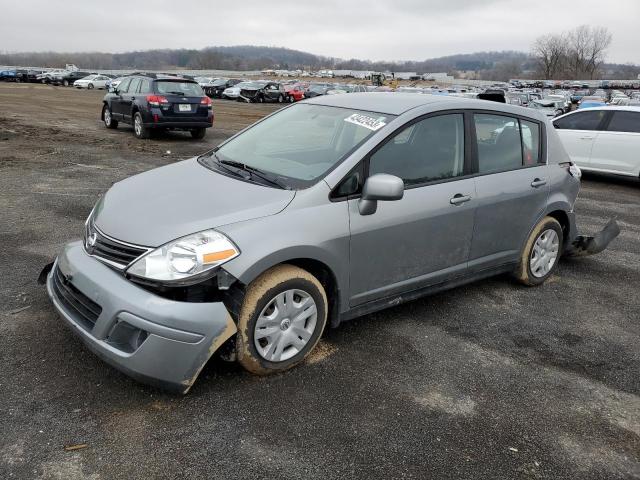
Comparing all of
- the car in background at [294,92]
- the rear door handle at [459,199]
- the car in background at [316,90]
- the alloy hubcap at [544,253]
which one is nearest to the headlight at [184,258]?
the rear door handle at [459,199]

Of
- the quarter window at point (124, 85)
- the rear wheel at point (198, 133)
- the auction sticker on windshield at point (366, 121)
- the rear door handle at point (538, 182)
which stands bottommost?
the rear wheel at point (198, 133)

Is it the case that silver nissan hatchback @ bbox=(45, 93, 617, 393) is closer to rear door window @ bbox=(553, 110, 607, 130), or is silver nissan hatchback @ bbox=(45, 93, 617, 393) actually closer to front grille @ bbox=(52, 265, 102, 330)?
front grille @ bbox=(52, 265, 102, 330)

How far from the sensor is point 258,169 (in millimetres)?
3850

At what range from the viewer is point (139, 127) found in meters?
14.2

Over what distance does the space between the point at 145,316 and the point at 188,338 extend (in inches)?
9.9

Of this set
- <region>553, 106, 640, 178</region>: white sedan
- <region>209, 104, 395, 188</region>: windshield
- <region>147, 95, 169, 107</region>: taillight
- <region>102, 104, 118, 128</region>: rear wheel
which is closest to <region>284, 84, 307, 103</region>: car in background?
<region>102, 104, 118, 128</region>: rear wheel

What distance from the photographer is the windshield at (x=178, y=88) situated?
549 inches

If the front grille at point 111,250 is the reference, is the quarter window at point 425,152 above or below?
above

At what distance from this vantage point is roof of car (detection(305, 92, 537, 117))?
405 centimetres

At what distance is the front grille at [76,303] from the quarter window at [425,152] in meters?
1.91

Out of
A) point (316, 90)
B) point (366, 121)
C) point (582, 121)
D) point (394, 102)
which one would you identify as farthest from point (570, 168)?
point (316, 90)

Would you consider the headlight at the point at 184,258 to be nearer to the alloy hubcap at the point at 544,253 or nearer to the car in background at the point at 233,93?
the alloy hubcap at the point at 544,253

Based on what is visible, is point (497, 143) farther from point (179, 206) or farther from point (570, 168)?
point (179, 206)

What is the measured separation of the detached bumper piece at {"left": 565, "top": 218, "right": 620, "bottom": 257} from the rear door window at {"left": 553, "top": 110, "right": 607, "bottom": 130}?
6.25m
